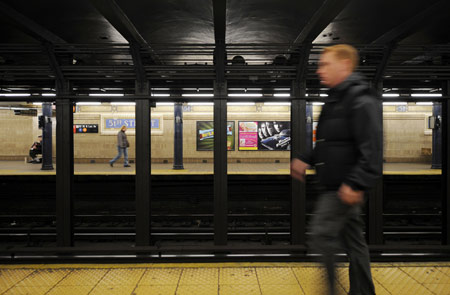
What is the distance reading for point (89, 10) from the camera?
356cm

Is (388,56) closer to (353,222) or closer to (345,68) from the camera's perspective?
(345,68)

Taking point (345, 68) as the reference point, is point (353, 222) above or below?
below

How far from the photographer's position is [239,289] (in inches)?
105

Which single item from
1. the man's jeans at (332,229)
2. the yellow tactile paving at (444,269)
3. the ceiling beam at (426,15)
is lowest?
the yellow tactile paving at (444,269)

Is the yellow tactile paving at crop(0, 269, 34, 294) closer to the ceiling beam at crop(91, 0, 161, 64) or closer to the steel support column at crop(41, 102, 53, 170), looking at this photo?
the ceiling beam at crop(91, 0, 161, 64)

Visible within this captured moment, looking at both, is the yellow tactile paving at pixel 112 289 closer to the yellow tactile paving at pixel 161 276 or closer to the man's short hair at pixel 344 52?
the yellow tactile paving at pixel 161 276

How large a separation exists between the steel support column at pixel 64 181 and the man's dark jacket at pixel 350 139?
306 cm

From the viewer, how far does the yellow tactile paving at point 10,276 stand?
276 centimetres

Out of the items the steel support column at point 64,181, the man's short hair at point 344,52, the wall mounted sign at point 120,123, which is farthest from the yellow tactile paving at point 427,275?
the wall mounted sign at point 120,123

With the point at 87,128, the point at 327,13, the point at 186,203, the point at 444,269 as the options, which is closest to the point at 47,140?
the point at 87,128

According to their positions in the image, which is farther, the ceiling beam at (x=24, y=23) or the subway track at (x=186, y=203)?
the subway track at (x=186, y=203)

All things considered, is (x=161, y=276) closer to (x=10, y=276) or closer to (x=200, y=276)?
(x=200, y=276)

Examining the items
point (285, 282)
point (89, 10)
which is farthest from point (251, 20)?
point (285, 282)

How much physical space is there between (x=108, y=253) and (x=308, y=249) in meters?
2.31
